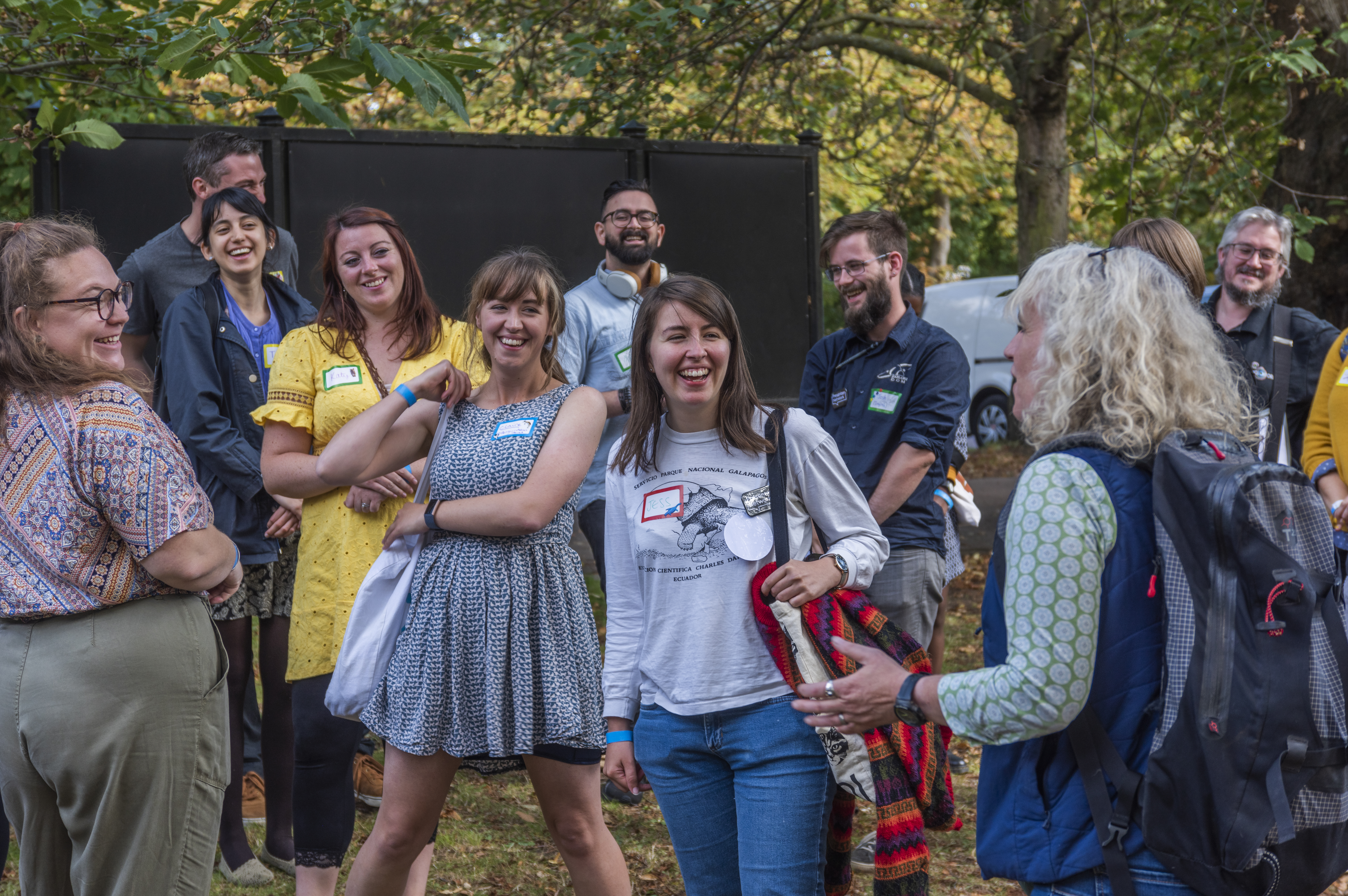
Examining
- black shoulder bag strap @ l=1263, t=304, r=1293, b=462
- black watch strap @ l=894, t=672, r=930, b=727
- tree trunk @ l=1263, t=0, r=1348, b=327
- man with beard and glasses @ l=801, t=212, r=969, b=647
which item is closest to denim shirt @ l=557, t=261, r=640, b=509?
man with beard and glasses @ l=801, t=212, r=969, b=647

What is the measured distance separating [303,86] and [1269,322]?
361cm

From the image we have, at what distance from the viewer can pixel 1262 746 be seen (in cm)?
161

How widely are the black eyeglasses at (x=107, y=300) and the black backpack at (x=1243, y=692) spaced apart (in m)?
2.01

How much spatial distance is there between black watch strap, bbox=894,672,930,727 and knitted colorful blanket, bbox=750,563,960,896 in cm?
21

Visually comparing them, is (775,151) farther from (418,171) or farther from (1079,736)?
(1079,736)

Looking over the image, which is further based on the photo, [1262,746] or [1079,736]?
[1079,736]

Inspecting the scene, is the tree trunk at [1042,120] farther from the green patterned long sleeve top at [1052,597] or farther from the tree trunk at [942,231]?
the tree trunk at [942,231]

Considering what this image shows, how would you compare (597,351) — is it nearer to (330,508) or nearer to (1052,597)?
(330,508)

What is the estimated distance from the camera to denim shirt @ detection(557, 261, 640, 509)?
15.7 ft

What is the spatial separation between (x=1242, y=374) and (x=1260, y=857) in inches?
35.2

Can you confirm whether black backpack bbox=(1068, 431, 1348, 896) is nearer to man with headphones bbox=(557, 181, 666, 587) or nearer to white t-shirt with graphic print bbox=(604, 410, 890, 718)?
white t-shirt with graphic print bbox=(604, 410, 890, 718)

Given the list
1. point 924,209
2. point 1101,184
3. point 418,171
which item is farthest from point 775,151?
point 924,209

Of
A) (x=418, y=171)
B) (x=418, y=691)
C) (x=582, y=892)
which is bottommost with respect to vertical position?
(x=582, y=892)

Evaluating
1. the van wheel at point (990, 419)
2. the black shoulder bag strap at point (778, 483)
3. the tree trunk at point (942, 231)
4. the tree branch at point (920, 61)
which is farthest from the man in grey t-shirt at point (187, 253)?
the tree trunk at point (942, 231)
